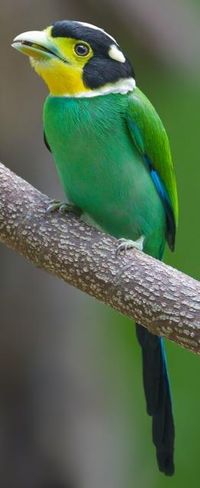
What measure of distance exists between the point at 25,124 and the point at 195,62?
67 cm

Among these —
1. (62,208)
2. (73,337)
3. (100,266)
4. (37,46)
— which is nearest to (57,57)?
(37,46)

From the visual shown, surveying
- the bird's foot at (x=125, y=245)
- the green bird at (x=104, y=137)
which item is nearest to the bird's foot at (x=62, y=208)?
the green bird at (x=104, y=137)

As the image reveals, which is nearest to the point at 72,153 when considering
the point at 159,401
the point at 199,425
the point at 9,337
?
the point at 159,401

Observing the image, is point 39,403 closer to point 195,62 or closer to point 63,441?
point 63,441

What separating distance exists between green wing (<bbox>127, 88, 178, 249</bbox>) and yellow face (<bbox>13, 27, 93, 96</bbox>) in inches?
4.6

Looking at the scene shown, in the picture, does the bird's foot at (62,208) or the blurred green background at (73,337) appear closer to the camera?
the bird's foot at (62,208)

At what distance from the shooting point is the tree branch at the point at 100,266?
6.45 ft

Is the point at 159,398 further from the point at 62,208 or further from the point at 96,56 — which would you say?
the point at 96,56

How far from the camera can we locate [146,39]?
12.4 ft

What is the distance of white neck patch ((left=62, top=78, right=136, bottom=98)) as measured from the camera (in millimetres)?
2225

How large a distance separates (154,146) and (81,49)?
28 centimetres

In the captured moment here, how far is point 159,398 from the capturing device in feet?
7.86

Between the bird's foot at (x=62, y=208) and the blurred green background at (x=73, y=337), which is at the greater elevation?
the bird's foot at (x=62, y=208)

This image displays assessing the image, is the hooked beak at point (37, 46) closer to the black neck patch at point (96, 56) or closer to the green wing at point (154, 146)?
the black neck patch at point (96, 56)
